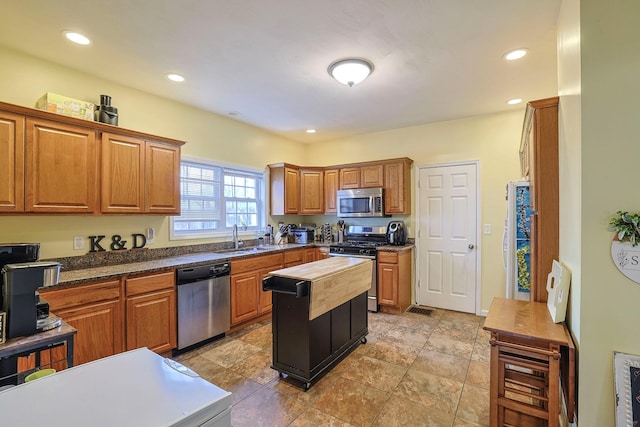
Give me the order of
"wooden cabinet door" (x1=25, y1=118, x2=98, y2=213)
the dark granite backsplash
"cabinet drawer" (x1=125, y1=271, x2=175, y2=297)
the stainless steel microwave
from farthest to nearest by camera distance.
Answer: the stainless steel microwave
the dark granite backsplash
"cabinet drawer" (x1=125, y1=271, x2=175, y2=297)
"wooden cabinet door" (x1=25, y1=118, x2=98, y2=213)

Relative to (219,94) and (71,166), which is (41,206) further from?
(219,94)

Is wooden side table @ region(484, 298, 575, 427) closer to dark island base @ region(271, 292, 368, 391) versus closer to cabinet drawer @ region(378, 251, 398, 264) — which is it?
dark island base @ region(271, 292, 368, 391)

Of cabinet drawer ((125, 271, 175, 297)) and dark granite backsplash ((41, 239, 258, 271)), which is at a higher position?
dark granite backsplash ((41, 239, 258, 271))

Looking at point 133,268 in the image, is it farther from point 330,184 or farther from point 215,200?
point 330,184

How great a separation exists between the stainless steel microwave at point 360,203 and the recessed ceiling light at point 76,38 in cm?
366

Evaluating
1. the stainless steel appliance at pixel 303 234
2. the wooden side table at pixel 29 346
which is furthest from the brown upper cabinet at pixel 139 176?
the stainless steel appliance at pixel 303 234

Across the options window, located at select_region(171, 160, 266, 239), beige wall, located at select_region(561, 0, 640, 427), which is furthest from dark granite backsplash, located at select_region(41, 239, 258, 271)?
beige wall, located at select_region(561, 0, 640, 427)

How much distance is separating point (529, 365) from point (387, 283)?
8.31 feet

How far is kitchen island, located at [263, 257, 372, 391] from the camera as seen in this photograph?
2.39 m

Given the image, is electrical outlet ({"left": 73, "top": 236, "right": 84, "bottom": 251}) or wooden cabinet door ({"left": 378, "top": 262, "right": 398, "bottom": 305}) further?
wooden cabinet door ({"left": 378, "top": 262, "right": 398, "bottom": 305})

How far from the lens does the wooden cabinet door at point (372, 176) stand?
469 centimetres

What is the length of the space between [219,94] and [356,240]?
10.0 feet

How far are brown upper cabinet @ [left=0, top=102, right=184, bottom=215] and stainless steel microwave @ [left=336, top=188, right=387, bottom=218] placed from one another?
8.67ft

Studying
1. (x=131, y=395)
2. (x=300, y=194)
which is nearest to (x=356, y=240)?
(x=300, y=194)
